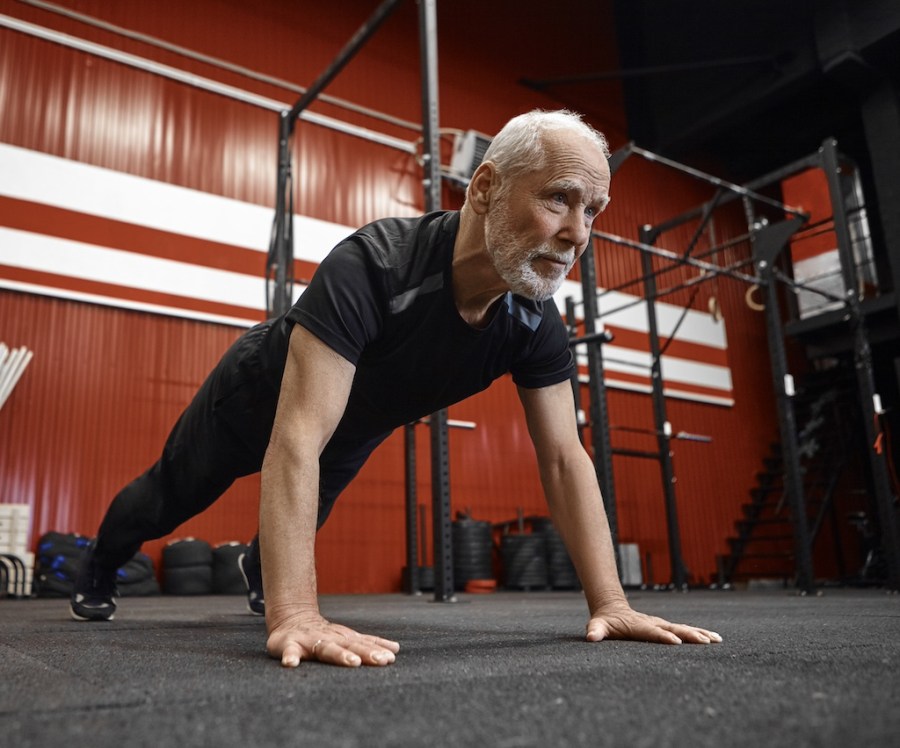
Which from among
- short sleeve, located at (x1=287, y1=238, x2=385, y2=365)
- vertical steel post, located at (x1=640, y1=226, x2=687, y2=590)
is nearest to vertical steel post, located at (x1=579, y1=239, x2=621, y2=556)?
vertical steel post, located at (x1=640, y1=226, x2=687, y2=590)

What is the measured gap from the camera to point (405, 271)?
4.49ft

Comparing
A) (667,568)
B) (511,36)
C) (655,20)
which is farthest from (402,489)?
(655,20)

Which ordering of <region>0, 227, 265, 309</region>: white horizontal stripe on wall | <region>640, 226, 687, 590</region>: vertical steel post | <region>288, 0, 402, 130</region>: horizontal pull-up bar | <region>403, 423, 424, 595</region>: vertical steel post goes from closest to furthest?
<region>288, 0, 402, 130</region>: horizontal pull-up bar < <region>403, 423, 424, 595</region>: vertical steel post < <region>0, 227, 265, 309</region>: white horizontal stripe on wall < <region>640, 226, 687, 590</region>: vertical steel post

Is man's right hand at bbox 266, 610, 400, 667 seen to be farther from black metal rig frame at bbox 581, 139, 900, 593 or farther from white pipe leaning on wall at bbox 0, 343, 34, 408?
white pipe leaning on wall at bbox 0, 343, 34, 408

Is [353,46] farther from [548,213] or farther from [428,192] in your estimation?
[548,213]

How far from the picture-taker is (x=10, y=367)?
16.2ft

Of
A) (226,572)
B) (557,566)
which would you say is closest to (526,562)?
(557,566)

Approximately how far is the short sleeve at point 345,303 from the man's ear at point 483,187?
Answer: 224 millimetres

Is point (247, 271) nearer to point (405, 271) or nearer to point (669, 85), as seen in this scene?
point (405, 271)

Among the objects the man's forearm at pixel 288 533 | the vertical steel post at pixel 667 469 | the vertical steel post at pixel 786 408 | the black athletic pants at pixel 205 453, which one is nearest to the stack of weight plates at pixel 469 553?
the vertical steel post at pixel 667 469

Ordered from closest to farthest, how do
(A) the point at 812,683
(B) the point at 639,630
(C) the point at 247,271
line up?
(A) the point at 812,683
(B) the point at 639,630
(C) the point at 247,271

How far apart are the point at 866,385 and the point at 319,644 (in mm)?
4512

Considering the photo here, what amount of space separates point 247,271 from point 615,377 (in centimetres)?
399

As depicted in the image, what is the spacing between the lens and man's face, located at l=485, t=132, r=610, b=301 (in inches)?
50.6
